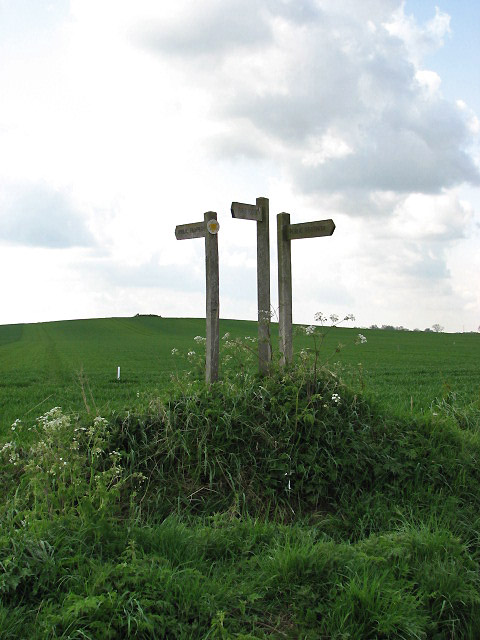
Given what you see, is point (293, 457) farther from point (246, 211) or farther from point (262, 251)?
point (246, 211)

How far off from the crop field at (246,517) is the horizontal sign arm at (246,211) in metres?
1.75

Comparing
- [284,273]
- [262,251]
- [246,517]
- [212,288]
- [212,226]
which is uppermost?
[212,226]

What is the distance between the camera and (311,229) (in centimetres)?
828

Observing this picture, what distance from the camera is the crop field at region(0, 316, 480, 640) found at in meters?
3.69

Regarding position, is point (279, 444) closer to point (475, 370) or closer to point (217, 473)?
point (217, 473)

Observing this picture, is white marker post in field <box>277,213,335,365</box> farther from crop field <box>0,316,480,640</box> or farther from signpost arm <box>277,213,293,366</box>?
crop field <box>0,316,480,640</box>

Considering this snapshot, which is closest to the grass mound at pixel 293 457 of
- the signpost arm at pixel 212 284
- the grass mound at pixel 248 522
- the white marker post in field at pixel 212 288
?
the grass mound at pixel 248 522

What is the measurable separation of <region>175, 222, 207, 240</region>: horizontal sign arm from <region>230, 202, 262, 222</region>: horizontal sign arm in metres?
0.49

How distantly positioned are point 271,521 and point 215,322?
9.81ft

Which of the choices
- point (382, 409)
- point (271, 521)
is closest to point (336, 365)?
point (382, 409)

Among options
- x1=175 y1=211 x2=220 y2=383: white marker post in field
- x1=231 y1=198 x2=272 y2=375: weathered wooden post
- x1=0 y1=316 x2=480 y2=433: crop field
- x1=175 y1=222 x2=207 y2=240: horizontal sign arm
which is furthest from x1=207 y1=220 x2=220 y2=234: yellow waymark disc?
x1=0 y1=316 x2=480 y2=433: crop field

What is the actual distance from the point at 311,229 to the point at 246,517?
4374 millimetres

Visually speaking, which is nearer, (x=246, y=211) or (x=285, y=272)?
(x=246, y=211)

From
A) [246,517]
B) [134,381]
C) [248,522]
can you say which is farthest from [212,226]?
[134,381]
